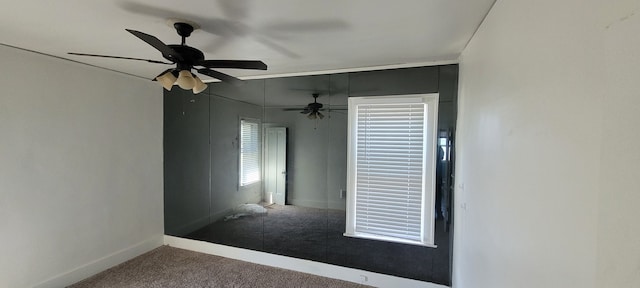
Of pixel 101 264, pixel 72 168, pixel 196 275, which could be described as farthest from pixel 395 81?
pixel 101 264

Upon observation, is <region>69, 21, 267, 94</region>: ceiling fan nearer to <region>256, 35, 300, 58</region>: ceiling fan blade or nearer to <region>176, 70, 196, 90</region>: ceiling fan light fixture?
<region>176, 70, 196, 90</region>: ceiling fan light fixture

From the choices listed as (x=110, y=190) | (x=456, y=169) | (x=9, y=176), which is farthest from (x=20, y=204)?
(x=456, y=169)

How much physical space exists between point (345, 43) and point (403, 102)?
1025 mm

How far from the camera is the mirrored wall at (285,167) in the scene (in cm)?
287

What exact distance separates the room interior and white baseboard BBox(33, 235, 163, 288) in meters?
0.01

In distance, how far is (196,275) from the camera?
3168mm

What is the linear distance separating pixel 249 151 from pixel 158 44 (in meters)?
2.15

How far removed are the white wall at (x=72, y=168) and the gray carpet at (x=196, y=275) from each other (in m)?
0.22

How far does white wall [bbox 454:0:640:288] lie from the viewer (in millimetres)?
529

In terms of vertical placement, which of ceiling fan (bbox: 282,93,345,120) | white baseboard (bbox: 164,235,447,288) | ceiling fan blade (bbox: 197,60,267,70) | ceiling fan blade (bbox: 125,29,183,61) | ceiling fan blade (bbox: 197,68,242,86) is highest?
ceiling fan blade (bbox: 125,29,183,61)

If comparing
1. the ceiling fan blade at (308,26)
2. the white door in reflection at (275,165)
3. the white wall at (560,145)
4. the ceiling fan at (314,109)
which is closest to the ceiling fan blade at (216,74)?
the ceiling fan blade at (308,26)

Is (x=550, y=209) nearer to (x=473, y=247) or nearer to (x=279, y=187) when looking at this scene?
(x=473, y=247)

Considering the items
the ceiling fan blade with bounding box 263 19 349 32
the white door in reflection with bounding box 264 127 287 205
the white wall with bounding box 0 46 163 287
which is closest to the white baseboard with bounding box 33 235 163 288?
the white wall with bounding box 0 46 163 287

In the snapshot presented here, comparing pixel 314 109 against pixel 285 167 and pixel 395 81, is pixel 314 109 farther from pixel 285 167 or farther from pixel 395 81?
pixel 395 81
